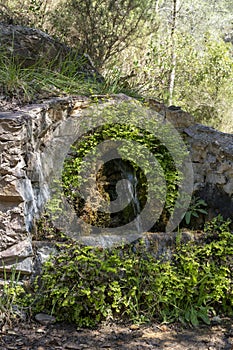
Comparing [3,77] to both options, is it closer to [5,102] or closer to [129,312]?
[5,102]

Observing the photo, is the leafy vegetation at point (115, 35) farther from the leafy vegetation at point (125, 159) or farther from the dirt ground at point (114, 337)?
the dirt ground at point (114, 337)

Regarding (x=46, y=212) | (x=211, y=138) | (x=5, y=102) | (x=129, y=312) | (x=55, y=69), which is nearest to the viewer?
(x=129, y=312)

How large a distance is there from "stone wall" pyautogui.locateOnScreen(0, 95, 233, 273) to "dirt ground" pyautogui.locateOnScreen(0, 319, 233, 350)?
1.64ft

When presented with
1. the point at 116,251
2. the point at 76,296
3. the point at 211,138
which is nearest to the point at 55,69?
the point at 211,138

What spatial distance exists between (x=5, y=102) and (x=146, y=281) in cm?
206

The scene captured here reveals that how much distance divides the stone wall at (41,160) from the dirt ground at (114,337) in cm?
50

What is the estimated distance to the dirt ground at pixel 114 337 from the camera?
9.25 ft

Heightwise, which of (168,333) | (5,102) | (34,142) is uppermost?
(5,102)

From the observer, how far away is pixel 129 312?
10.5 feet

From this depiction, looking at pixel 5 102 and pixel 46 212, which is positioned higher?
pixel 5 102

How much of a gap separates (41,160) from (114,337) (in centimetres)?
165

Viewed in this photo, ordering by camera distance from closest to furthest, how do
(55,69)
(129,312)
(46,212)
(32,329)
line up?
(32,329), (129,312), (46,212), (55,69)

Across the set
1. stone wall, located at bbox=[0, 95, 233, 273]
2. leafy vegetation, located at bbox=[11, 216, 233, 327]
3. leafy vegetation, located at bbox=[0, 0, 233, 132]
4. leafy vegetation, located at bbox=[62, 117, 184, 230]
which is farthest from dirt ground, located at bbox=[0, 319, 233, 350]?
leafy vegetation, located at bbox=[0, 0, 233, 132]

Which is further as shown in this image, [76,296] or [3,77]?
[3,77]
